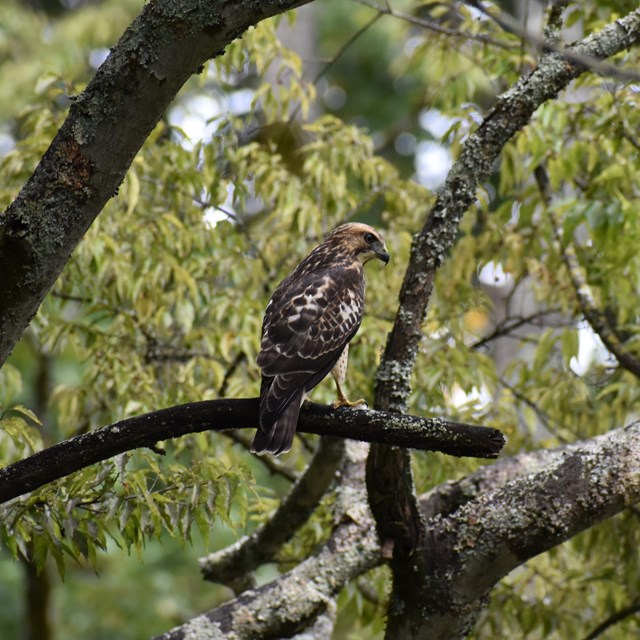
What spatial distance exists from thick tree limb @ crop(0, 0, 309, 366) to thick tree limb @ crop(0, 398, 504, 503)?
39 cm

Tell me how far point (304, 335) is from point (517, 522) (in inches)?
41.6

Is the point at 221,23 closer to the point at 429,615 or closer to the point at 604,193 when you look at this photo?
the point at 429,615

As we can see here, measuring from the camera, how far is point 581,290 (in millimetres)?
5430

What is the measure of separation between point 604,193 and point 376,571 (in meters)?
2.29

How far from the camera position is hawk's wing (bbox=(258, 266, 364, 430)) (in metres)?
3.75

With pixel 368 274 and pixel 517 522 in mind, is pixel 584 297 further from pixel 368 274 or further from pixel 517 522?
pixel 517 522

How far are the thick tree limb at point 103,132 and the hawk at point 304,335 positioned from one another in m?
0.94

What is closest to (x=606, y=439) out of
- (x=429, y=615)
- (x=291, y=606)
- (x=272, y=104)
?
(x=429, y=615)

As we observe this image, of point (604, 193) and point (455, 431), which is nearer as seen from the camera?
point (455, 431)

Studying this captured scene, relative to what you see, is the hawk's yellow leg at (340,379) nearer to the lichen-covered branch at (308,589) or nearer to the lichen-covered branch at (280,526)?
the lichen-covered branch at (280,526)

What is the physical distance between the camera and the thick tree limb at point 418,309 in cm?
364

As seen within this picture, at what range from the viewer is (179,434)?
3.15 metres

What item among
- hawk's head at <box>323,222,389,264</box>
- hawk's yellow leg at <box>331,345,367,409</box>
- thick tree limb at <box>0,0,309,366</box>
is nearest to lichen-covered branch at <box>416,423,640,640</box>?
hawk's yellow leg at <box>331,345,367,409</box>

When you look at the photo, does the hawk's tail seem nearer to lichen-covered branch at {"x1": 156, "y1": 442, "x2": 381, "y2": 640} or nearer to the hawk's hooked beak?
lichen-covered branch at {"x1": 156, "y1": 442, "x2": 381, "y2": 640}
